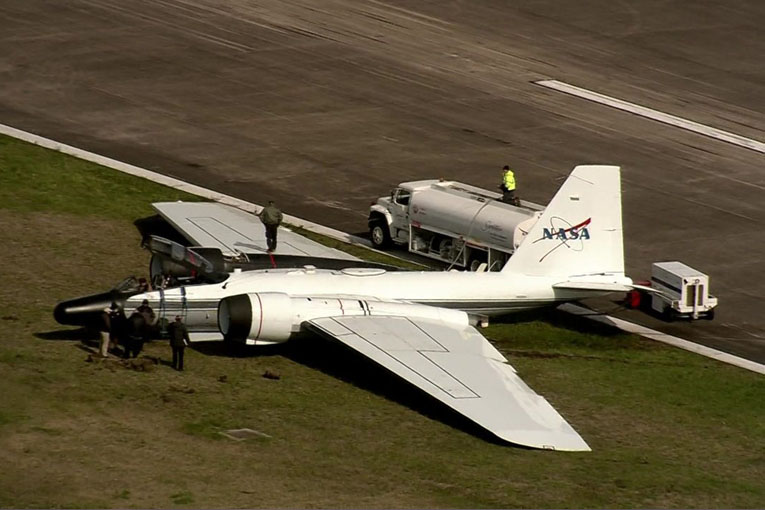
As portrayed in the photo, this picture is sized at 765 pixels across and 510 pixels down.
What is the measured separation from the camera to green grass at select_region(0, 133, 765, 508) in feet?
93.2

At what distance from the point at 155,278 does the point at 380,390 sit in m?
6.53

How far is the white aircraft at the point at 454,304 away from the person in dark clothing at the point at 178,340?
3.81 ft

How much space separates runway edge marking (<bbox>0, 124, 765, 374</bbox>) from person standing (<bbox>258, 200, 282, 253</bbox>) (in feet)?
15.8

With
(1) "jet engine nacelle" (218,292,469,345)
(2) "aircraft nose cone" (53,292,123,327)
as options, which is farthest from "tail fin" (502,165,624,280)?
(2) "aircraft nose cone" (53,292,123,327)

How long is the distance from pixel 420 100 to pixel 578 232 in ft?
74.7

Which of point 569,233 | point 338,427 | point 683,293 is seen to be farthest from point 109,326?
point 683,293

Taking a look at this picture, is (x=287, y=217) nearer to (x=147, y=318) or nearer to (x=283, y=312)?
(x=283, y=312)

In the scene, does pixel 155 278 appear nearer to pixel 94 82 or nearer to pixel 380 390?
pixel 380 390

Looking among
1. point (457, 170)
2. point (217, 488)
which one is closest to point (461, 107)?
point (457, 170)

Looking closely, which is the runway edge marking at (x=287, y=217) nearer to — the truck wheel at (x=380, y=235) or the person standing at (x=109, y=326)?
the truck wheel at (x=380, y=235)

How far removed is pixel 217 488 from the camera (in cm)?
2805

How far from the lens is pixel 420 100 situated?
60.5 m

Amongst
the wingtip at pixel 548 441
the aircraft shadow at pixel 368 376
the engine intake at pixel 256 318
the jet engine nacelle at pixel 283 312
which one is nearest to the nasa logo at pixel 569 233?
the jet engine nacelle at pixel 283 312

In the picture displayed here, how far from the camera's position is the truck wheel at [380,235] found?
46.3m
